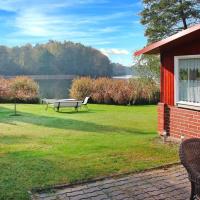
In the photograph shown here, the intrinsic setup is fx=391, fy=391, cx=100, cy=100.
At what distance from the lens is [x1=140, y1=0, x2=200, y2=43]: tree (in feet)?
70.6

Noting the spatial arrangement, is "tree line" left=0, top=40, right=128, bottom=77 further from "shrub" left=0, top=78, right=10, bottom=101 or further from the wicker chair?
the wicker chair

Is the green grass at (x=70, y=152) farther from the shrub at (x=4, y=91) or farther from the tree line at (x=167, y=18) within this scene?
the shrub at (x=4, y=91)

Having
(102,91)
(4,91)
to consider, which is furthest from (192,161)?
(4,91)

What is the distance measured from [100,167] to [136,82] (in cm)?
1790

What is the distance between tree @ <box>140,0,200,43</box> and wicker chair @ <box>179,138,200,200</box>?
58.5 ft

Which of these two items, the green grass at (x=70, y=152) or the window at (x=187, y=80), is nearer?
the green grass at (x=70, y=152)

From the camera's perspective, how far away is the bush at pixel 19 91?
25.2 metres

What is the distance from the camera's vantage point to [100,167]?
663cm

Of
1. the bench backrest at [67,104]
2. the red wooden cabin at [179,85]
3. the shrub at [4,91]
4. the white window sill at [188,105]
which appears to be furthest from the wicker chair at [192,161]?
the shrub at [4,91]

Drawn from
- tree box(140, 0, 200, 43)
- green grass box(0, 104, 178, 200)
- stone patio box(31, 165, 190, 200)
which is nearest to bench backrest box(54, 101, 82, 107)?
green grass box(0, 104, 178, 200)

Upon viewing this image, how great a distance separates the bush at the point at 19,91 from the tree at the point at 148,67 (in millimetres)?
7061

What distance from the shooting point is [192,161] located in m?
4.21

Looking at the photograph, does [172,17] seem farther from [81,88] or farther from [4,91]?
[4,91]

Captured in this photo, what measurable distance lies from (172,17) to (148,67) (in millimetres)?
3099
